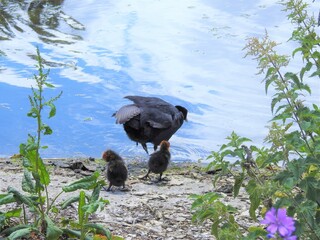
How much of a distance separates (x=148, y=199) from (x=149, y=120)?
7.65 ft

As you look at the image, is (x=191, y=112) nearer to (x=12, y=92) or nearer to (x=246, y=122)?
(x=246, y=122)

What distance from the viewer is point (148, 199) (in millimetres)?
5094

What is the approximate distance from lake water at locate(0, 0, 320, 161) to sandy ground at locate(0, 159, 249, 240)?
2.97 feet

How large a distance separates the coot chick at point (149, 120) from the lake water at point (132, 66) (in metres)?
0.27

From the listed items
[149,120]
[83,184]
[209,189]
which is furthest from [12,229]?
[149,120]

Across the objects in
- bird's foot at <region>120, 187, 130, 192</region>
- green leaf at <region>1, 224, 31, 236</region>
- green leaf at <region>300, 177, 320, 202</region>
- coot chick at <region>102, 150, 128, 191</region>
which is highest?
green leaf at <region>300, 177, 320, 202</region>

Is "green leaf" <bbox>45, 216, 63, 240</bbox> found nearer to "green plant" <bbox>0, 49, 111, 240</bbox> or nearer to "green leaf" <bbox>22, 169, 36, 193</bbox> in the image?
"green plant" <bbox>0, 49, 111, 240</bbox>

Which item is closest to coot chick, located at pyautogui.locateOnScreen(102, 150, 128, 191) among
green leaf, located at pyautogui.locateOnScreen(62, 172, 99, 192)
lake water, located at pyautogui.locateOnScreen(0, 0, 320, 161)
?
lake water, located at pyautogui.locateOnScreen(0, 0, 320, 161)

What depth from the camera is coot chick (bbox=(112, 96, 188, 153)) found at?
727 cm

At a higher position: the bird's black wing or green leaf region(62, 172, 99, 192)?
green leaf region(62, 172, 99, 192)

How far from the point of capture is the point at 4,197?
3.52 m

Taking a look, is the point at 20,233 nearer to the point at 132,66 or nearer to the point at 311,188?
the point at 311,188

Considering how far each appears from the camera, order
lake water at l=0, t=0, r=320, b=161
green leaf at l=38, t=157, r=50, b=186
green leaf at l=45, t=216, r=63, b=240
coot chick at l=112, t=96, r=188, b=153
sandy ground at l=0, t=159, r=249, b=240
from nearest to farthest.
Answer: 1. green leaf at l=45, t=216, r=63, b=240
2. green leaf at l=38, t=157, r=50, b=186
3. sandy ground at l=0, t=159, r=249, b=240
4. coot chick at l=112, t=96, r=188, b=153
5. lake water at l=0, t=0, r=320, b=161

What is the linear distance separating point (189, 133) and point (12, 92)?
2.19m
